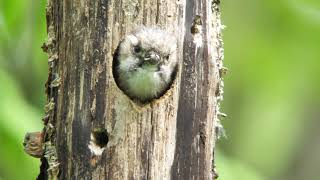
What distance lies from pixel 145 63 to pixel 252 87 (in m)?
Answer: 4.00

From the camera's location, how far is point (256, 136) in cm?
750

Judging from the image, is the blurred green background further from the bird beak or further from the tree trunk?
the bird beak

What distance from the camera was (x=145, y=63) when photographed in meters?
3.20

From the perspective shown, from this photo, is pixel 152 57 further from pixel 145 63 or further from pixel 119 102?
pixel 119 102

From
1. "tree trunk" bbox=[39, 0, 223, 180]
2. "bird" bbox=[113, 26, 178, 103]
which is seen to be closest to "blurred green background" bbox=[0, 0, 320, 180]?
"tree trunk" bbox=[39, 0, 223, 180]

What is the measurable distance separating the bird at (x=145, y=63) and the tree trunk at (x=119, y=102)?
0.03 meters

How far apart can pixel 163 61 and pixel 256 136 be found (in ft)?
14.3

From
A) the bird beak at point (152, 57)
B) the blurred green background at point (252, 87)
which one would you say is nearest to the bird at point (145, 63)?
the bird beak at point (152, 57)

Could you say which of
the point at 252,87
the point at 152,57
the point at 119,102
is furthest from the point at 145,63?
the point at 252,87

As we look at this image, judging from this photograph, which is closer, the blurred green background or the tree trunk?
the tree trunk

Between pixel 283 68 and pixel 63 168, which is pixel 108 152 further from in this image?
pixel 283 68

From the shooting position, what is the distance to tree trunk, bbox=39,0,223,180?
10.8 ft

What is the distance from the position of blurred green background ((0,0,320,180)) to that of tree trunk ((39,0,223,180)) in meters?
0.69

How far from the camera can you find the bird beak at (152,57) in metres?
3.19
